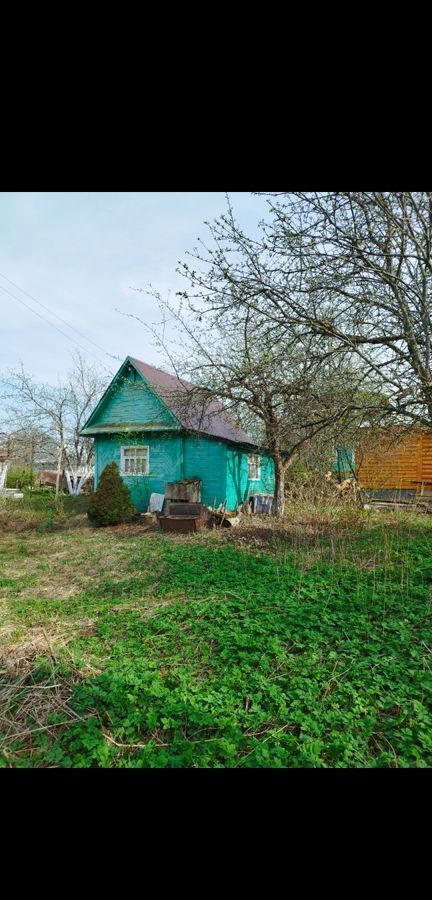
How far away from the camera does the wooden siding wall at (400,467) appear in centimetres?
1000

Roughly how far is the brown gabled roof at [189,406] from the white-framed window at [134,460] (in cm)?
196

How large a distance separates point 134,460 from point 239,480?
3.38 meters

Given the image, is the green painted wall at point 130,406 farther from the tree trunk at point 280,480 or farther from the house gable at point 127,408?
the tree trunk at point 280,480

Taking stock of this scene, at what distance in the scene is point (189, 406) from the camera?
8.29 meters

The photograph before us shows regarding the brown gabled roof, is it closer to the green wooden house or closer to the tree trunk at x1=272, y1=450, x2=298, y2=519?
the green wooden house

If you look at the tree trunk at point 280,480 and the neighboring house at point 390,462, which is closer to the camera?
the neighboring house at point 390,462

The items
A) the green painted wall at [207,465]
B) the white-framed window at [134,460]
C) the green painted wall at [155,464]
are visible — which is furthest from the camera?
the white-framed window at [134,460]

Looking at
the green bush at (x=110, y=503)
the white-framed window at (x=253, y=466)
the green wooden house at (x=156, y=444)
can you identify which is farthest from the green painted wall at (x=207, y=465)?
the white-framed window at (x=253, y=466)

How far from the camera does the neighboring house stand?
6314 millimetres

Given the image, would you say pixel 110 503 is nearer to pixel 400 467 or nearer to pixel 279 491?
pixel 279 491

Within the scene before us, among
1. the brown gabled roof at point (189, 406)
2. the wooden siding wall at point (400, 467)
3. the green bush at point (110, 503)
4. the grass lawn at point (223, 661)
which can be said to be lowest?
the grass lawn at point (223, 661)

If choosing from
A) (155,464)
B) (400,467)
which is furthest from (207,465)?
(400,467)

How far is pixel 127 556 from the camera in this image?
21.0 ft
